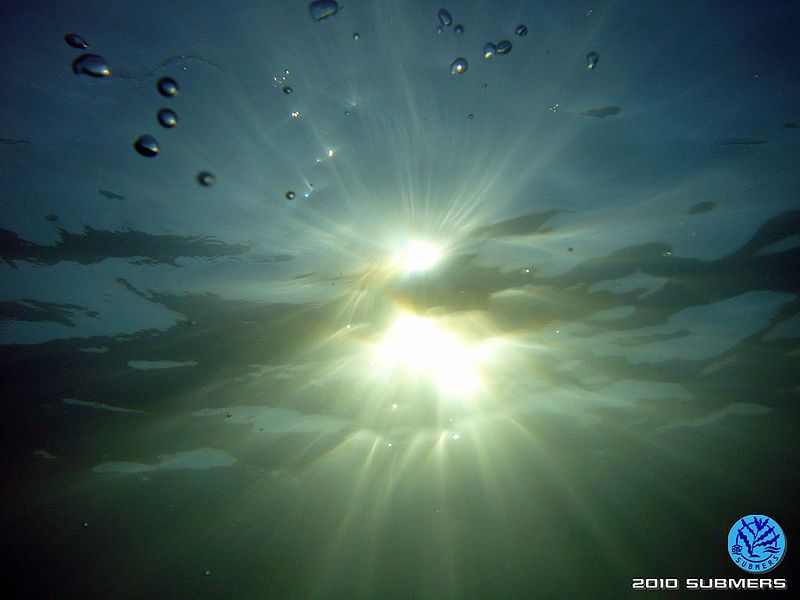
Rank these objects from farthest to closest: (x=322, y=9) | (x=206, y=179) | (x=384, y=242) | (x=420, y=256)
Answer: (x=420, y=256) < (x=384, y=242) < (x=206, y=179) < (x=322, y=9)

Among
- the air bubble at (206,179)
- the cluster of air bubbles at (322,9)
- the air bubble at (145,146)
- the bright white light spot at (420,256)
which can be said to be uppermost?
the bright white light spot at (420,256)

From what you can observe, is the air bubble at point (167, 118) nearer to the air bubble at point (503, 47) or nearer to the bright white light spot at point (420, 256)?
the air bubble at point (503, 47)

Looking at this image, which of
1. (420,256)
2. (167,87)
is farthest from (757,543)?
(167,87)

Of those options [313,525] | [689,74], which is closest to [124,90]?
[689,74]

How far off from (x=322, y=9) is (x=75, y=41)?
10.3 ft

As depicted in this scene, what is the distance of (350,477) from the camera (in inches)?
950

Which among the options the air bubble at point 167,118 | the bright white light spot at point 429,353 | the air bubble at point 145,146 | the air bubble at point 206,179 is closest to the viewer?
the air bubble at point 145,146

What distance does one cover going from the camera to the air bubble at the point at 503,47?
5.55 meters

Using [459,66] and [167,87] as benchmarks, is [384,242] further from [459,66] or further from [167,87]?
[167,87]

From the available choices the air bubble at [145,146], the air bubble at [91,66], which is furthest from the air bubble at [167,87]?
the air bubble at [145,146]

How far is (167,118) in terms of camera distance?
5809mm

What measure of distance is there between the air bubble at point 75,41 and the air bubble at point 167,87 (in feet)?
2.79

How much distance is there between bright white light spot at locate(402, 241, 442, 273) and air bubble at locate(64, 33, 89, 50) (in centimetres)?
638

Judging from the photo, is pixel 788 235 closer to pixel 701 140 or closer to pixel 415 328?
pixel 701 140
